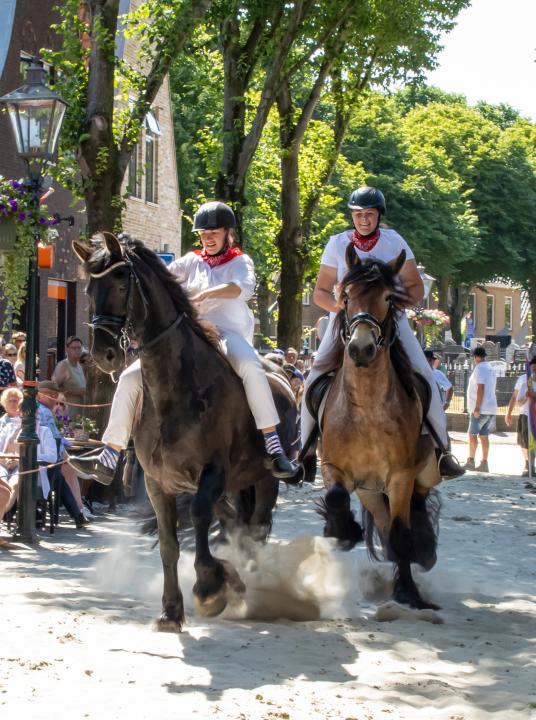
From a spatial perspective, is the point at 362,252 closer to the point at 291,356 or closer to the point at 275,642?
the point at 275,642

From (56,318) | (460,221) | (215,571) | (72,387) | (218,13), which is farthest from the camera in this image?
(460,221)

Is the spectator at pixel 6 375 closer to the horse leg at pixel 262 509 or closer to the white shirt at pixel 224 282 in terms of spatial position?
the horse leg at pixel 262 509

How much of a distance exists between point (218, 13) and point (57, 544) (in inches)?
426

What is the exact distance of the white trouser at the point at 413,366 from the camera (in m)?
8.94

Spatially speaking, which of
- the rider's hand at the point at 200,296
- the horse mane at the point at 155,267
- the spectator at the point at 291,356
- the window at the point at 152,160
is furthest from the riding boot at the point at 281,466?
the window at the point at 152,160

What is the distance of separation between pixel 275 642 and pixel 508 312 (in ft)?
325

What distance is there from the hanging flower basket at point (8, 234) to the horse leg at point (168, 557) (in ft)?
21.0

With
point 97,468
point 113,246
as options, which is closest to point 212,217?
point 113,246

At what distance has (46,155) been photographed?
41.6ft

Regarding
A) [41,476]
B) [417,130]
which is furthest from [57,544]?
[417,130]

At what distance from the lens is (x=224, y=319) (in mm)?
8891

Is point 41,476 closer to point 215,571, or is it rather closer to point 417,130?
point 215,571

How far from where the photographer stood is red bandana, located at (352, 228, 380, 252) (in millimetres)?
9109

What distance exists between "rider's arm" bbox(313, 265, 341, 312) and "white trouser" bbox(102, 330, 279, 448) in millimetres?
697
